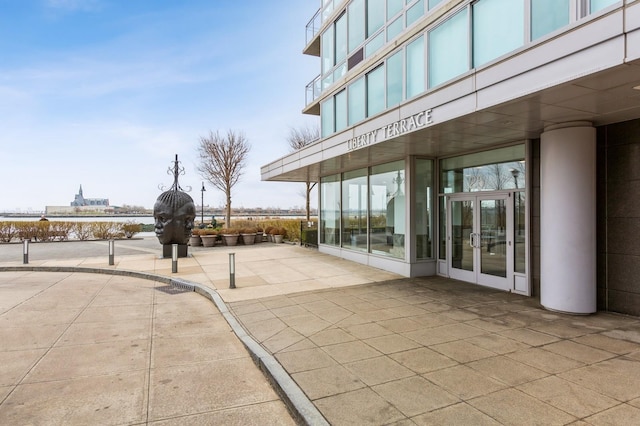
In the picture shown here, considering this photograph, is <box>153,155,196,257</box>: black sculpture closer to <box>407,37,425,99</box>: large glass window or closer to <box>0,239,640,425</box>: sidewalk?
<box>0,239,640,425</box>: sidewalk

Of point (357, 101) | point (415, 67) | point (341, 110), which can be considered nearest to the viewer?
point (415, 67)

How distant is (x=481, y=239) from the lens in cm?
918

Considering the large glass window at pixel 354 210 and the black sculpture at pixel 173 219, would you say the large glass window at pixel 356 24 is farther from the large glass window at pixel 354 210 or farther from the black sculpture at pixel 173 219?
the black sculpture at pixel 173 219

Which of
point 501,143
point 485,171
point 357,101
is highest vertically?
point 357,101

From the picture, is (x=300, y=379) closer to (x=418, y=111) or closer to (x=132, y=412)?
(x=132, y=412)

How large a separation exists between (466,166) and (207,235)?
14638mm

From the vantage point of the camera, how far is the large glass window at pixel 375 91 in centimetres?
1047

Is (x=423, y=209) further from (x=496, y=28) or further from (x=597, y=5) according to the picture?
→ (x=597, y=5)

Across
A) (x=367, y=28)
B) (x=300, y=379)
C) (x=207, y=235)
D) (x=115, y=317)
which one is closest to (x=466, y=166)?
(x=367, y=28)

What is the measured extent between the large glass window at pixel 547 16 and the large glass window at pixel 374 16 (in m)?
5.98

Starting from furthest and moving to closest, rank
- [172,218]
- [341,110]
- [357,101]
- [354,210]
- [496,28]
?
[172,218] < [354,210] < [341,110] < [357,101] < [496,28]

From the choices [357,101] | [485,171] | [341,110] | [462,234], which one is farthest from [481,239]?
[341,110]

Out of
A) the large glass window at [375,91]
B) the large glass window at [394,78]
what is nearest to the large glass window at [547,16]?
the large glass window at [394,78]

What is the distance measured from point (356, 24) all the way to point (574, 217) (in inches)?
384
